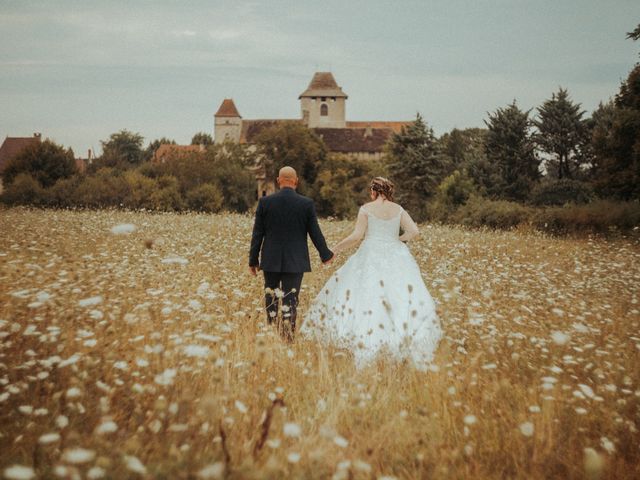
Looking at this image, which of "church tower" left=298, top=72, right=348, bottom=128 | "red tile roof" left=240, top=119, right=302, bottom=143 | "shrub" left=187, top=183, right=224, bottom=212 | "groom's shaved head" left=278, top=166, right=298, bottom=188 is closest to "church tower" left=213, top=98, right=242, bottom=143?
"red tile roof" left=240, top=119, right=302, bottom=143

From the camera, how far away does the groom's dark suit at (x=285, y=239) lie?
19.7 ft

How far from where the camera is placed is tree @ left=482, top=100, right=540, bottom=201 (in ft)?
115

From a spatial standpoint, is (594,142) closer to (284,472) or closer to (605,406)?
(605,406)

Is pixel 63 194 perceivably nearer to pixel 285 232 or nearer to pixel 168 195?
pixel 168 195

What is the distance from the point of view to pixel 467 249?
12477 millimetres

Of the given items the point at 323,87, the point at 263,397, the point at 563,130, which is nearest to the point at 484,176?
the point at 563,130

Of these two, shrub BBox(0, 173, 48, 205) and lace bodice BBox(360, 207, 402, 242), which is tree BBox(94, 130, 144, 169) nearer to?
shrub BBox(0, 173, 48, 205)

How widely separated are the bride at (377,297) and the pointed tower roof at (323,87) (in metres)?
106

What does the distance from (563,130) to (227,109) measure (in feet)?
281

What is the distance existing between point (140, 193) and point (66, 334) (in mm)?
29565

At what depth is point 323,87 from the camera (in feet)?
360

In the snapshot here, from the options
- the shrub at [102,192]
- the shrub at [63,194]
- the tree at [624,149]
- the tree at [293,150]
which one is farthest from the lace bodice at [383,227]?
the tree at [293,150]

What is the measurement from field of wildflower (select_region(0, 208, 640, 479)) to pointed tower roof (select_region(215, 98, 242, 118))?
109m

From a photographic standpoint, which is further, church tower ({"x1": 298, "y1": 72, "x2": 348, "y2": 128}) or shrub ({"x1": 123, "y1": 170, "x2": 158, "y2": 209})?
church tower ({"x1": 298, "y1": 72, "x2": 348, "y2": 128})
